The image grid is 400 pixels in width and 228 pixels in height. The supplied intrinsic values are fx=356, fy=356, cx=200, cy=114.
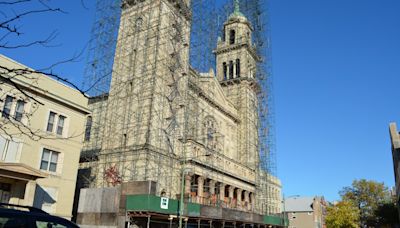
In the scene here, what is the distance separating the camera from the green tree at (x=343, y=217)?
59031 millimetres

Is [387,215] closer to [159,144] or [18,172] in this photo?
[159,144]

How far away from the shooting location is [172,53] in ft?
137

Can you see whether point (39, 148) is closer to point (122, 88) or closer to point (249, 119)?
point (122, 88)

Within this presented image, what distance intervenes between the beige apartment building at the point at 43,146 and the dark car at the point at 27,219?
18388 mm

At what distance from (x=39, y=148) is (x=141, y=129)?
1181 centimetres

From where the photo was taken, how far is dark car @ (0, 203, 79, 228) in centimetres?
557

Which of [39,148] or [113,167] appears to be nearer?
[39,148]

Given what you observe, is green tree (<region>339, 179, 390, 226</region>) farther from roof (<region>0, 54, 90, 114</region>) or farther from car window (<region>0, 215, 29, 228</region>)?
car window (<region>0, 215, 29, 228</region>)

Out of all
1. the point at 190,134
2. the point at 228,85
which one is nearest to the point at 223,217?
the point at 190,134

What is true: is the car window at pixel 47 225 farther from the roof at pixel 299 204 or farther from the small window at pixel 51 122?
the roof at pixel 299 204

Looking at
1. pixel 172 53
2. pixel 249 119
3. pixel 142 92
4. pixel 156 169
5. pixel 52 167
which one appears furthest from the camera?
pixel 249 119

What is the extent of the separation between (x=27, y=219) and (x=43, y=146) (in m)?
23.1

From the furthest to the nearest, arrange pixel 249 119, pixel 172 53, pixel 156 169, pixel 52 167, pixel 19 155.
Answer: pixel 249 119 → pixel 172 53 → pixel 156 169 → pixel 52 167 → pixel 19 155

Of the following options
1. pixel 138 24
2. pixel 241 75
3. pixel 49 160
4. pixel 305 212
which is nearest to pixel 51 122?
pixel 49 160
